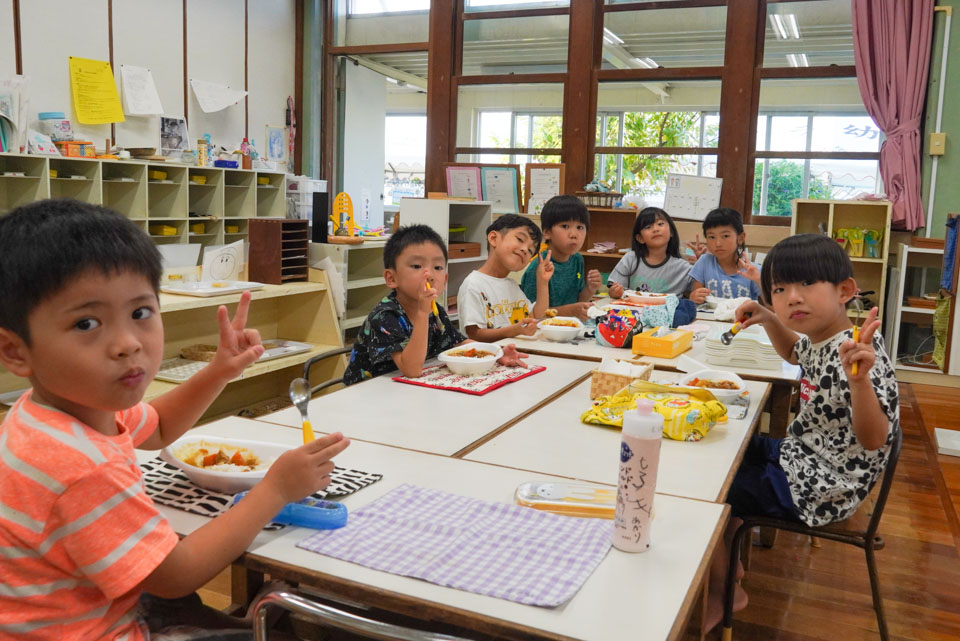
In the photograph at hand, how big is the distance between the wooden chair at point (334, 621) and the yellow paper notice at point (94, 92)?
5511 millimetres


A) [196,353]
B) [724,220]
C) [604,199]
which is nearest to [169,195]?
[196,353]

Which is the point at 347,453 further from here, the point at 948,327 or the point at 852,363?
the point at 948,327

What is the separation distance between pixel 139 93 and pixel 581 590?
605 cm

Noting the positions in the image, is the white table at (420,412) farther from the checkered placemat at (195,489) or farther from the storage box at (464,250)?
the storage box at (464,250)

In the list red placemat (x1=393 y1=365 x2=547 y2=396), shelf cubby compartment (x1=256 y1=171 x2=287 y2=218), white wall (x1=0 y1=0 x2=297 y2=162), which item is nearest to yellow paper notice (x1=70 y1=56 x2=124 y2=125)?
white wall (x1=0 y1=0 x2=297 y2=162)

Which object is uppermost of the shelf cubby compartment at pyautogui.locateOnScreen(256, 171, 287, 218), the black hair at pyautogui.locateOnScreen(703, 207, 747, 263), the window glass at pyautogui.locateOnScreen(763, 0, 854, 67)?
the window glass at pyautogui.locateOnScreen(763, 0, 854, 67)

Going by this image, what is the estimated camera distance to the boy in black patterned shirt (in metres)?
2.16

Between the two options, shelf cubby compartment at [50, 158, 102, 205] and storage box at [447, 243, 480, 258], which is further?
shelf cubby compartment at [50, 158, 102, 205]

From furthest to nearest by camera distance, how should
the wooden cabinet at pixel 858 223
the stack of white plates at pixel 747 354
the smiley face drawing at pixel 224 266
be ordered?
the wooden cabinet at pixel 858 223 < the smiley face drawing at pixel 224 266 < the stack of white plates at pixel 747 354

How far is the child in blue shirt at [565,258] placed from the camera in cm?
356

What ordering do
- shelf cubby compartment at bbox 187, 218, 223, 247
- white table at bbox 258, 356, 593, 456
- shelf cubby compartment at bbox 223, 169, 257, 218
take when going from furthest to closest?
shelf cubby compartment at bbox 223, 169, 257, 218, shelf cubby compartment at bbox 187, 218, 223, 247, white table at bbox 258, 356, 593, 456

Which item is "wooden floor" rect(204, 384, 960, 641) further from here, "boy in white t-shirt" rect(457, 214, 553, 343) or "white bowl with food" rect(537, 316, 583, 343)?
"boy in white t-shirt" rect(457, 214, 553, 343)

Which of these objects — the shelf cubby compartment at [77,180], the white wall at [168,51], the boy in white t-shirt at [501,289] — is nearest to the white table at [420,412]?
the boy in white t-shirt at [501,289]

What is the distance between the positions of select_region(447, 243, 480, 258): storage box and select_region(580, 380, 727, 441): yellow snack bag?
3.06 metres
